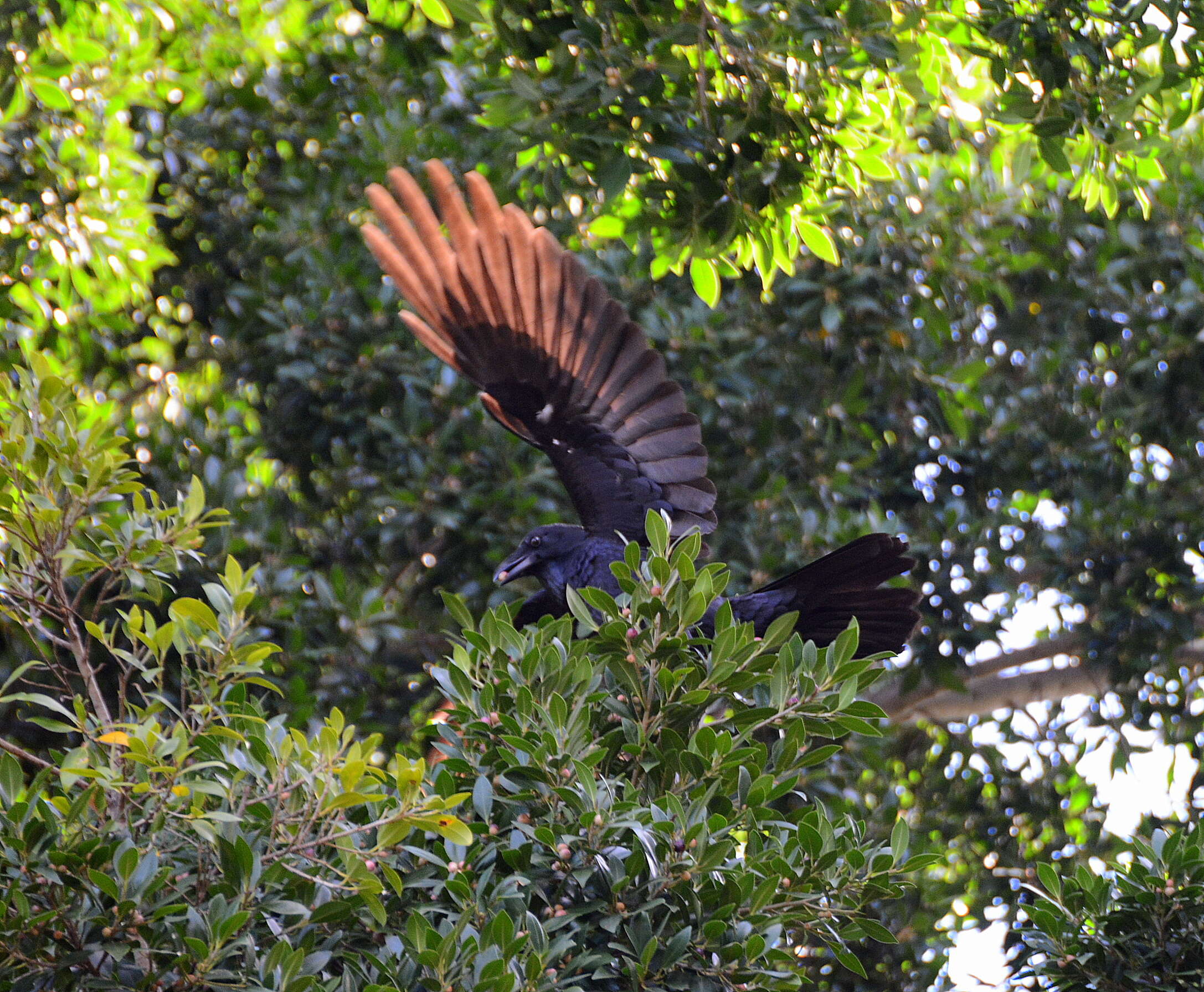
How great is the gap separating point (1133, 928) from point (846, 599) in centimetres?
106

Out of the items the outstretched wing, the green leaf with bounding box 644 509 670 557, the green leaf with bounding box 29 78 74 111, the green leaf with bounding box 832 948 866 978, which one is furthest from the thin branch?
the green leaf with bounding box 29 78 74 111

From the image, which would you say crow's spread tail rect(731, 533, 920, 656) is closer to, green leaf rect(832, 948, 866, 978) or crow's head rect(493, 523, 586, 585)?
crow's head rect(493, 523, 586, 585)

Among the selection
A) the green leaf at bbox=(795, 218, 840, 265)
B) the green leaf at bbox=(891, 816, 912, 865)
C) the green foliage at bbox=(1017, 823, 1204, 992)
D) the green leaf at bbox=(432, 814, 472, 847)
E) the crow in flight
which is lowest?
the green leaf at bbox=(432, 814, 472, 847)

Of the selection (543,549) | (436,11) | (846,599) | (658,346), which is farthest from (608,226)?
(658,346)

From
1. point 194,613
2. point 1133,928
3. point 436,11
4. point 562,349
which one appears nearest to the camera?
point 194,613

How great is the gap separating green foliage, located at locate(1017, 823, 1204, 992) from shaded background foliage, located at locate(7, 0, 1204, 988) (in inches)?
68.9

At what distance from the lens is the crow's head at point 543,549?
11.4ft

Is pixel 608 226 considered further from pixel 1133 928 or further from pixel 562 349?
pixel 1133 928

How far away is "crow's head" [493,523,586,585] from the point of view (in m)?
3.49

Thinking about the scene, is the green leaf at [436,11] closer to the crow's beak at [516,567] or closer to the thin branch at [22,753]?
the crow's beak at [516,567]

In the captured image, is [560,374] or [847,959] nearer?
[847,959]

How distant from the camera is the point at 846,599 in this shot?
3402mm

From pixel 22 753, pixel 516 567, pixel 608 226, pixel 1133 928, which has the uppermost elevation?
pixel 608 226

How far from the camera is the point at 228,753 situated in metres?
2.16
